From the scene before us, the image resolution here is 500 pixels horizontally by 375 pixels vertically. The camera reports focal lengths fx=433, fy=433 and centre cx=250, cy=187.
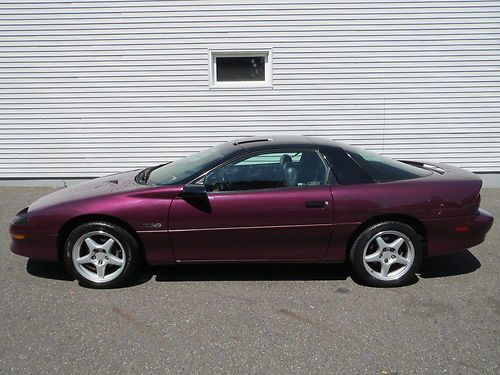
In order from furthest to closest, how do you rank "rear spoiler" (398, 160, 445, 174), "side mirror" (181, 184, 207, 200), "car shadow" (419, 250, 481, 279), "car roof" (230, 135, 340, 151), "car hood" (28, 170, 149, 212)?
"rear spoiler" (398, 160, 445, 174), "car shadow" (419, 250, 481, 279), "car roof" (230, 135, 340, 151), "car hood" (28, 170, 149, 212), "side mirror" (181, 184, 207, 200)

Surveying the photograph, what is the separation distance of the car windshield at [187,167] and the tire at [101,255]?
23.7 inches

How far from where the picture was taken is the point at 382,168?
3965 millimetres

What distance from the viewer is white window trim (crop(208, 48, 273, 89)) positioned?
7504mm

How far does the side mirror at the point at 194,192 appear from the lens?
3.61 m

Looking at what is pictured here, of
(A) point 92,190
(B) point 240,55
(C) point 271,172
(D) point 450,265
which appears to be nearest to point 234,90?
(B) point 240,55

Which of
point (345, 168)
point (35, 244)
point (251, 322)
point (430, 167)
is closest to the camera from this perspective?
point (251, 322)

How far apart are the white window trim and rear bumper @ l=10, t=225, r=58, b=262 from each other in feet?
15.2

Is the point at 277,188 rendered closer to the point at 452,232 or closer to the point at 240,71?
the point at 452,232

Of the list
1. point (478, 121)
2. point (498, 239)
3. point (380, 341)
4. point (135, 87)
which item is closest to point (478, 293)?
point (380, 341)

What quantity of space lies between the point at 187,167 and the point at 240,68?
409cm

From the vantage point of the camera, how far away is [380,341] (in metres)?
2.96

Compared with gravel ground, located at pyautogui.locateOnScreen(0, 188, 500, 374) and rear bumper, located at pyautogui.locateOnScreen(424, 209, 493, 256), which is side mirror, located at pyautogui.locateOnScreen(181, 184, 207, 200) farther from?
rear bumper, located at pyautogui.locateOnScreen(424, 209, 493, 256)

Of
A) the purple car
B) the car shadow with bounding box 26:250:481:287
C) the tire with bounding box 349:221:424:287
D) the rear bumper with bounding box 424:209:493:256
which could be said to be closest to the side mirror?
the purple car

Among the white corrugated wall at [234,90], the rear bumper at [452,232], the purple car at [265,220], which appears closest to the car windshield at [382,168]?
the purple car at [265,220]
